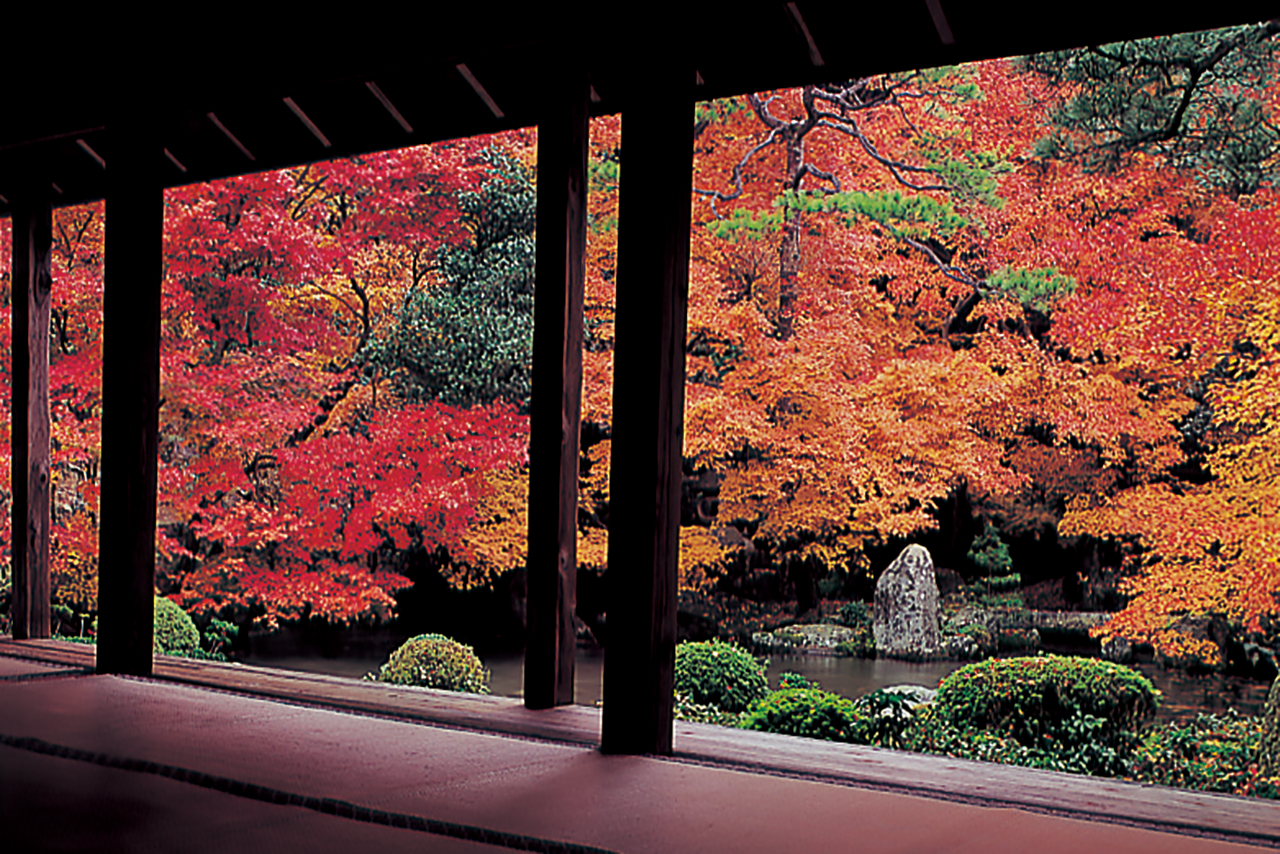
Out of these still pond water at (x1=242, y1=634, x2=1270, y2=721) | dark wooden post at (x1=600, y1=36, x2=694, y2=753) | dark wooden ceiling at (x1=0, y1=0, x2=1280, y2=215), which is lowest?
still pond water at (x1=242, y1=634, x2=1270, y2=721)

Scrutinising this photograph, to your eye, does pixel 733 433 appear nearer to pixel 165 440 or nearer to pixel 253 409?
pixel 253 409

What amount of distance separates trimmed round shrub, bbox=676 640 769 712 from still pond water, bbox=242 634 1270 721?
2620 millimetres

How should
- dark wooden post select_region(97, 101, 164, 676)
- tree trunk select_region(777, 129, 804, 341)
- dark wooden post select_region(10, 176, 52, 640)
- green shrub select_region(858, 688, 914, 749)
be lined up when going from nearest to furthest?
dark wooden post select_region(97, 101, 164, 676)
dark wooden post select_region(10, 176, 52, 640)
green shrub select_region(858, 688, 914, 749)
tree trunk select_region(777, 129, 804, 341)

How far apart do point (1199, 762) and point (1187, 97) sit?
→ 5.56 meters

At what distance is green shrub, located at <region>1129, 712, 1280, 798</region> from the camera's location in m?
6.03

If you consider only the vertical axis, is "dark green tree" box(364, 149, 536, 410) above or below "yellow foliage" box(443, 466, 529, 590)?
above

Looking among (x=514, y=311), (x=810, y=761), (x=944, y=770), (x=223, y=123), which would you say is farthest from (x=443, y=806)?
(x=514, y=311)

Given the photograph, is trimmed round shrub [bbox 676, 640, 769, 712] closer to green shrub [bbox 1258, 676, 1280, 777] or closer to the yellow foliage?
green shrub [bbox 1258, 676, 1280, 777]

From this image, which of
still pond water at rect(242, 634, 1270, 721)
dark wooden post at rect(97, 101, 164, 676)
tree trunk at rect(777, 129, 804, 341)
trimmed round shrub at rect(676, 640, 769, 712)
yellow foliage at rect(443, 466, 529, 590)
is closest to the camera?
dark wooden post at rect(97, 101, 164, 676)

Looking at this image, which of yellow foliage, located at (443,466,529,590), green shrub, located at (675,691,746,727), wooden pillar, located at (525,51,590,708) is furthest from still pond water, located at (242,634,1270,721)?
wooden pillar, located at (525,51,590,708)

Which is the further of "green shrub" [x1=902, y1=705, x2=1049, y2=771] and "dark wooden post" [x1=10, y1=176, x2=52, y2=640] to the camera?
"green shrub" [x1=902, y1=705, x2=1049, y2=771]

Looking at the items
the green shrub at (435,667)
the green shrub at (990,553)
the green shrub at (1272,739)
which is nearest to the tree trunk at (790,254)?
the green shrub at (990,553)

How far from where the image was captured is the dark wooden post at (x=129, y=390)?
4227 mm

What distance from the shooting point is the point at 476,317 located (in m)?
10.8
